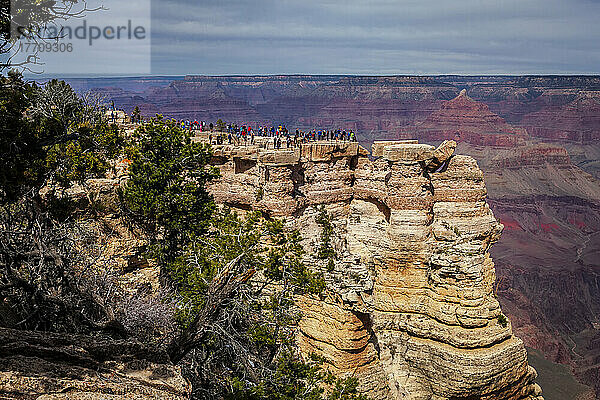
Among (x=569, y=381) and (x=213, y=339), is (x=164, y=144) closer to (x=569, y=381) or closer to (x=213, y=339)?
(x=213, y=339)

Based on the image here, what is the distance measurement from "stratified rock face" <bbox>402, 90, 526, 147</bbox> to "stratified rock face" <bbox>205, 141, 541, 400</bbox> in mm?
173985

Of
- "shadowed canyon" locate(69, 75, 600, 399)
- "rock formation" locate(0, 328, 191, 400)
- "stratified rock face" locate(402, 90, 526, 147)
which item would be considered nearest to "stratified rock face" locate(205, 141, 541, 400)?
"shadowed canyon" locate(69, 75, 600, 399)

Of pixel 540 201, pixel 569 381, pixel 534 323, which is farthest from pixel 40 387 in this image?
pixel 540 201

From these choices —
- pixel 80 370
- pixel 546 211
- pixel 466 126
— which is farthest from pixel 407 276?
pixel 466 126

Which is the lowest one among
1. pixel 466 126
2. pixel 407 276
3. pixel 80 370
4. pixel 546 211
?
pixel 546 211

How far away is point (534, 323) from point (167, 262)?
68.9m

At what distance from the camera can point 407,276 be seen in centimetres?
2247

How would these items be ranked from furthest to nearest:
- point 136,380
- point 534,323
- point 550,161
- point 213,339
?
1. point 550,161
2. point 534,323
3. point 213,339
4. point 136,380

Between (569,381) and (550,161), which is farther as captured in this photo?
(550,161)

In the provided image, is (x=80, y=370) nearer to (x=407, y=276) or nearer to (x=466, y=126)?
(x=407, y=276)

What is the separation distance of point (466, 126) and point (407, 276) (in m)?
185

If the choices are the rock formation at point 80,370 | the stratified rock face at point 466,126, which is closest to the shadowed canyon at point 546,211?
the stratified rock face at point 466,126

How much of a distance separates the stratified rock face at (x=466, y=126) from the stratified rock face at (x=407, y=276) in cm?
17398

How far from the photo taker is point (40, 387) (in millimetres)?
7910
